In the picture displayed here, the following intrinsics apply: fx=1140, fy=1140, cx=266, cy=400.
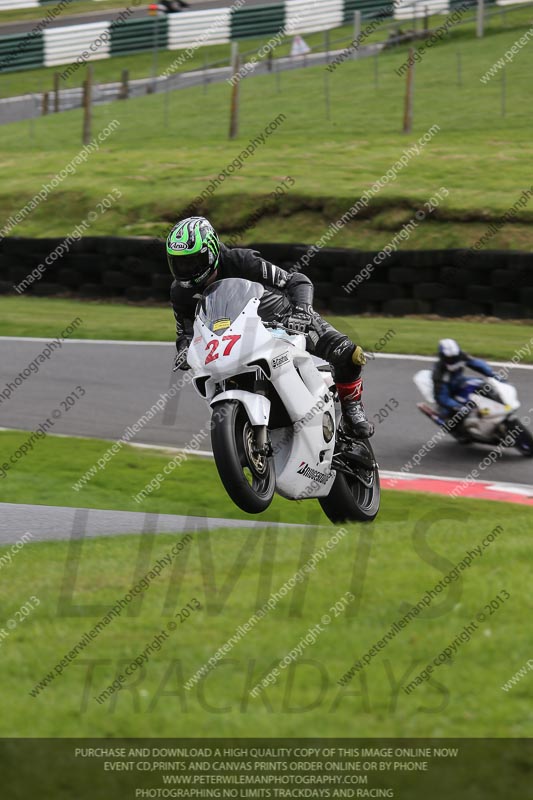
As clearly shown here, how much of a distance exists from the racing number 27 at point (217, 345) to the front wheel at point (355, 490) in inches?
51.2

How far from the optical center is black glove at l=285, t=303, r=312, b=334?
21.4 feet

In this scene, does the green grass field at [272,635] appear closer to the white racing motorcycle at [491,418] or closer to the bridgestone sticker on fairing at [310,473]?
the bridgestone sticker on fairing at [310,473]

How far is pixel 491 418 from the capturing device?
421 inches

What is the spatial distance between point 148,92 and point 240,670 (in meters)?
31.7

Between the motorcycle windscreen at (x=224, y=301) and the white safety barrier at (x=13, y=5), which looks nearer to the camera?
the motorcycle windscreen at (x=224, y=301)

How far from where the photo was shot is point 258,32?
38.0 meters

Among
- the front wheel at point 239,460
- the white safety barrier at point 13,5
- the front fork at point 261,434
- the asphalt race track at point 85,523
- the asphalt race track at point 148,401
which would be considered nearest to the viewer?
the front wheel at point 239,460

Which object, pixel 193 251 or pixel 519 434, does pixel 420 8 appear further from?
pixel 193 251

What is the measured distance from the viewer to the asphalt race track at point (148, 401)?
10.9 m

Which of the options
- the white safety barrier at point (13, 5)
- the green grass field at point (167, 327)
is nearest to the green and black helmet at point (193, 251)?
the green grass field at point (167, 327)

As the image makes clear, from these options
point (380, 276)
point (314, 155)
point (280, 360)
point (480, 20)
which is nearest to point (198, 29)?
point (480, 20)

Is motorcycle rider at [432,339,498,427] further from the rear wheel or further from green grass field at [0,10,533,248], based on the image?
green grass field at [0,10,533,248]

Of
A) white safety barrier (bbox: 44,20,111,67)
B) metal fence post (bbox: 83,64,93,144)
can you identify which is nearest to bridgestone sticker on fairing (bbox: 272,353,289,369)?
metal fence post (bbox: 83,64,93,144)
